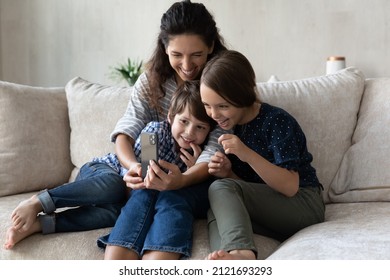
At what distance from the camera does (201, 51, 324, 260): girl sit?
1627 millimetres

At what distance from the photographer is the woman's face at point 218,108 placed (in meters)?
1.70

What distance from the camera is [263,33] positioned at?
3.91 m

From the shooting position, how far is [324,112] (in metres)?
2.03

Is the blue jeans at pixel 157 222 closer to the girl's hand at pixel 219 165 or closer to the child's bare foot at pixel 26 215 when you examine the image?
the girl's hand at pixel 219 165

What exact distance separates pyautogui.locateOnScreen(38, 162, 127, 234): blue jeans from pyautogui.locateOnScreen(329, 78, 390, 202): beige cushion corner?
29.3 inches

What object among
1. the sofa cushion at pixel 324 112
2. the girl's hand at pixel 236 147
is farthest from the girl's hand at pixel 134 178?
the sofa cushion at pixel 324 112

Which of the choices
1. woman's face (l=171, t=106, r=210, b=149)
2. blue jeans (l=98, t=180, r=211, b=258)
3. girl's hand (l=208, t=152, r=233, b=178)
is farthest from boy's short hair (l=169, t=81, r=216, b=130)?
blue jeans (l=98, t=180, r=211, b=258)

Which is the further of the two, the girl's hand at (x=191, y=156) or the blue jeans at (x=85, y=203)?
the girl's hand at (x=191, y=156)

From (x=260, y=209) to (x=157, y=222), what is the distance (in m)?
0.30

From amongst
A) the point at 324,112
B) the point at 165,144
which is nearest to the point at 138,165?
the point at 165,144

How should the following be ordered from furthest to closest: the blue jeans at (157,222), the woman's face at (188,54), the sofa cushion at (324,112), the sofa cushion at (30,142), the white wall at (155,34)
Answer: the white wall at (155,34), the sofa cushion at (30,142), the sofa cushion at (324,112), the woman's face at (188,54), the blue jeans at (157,222)
